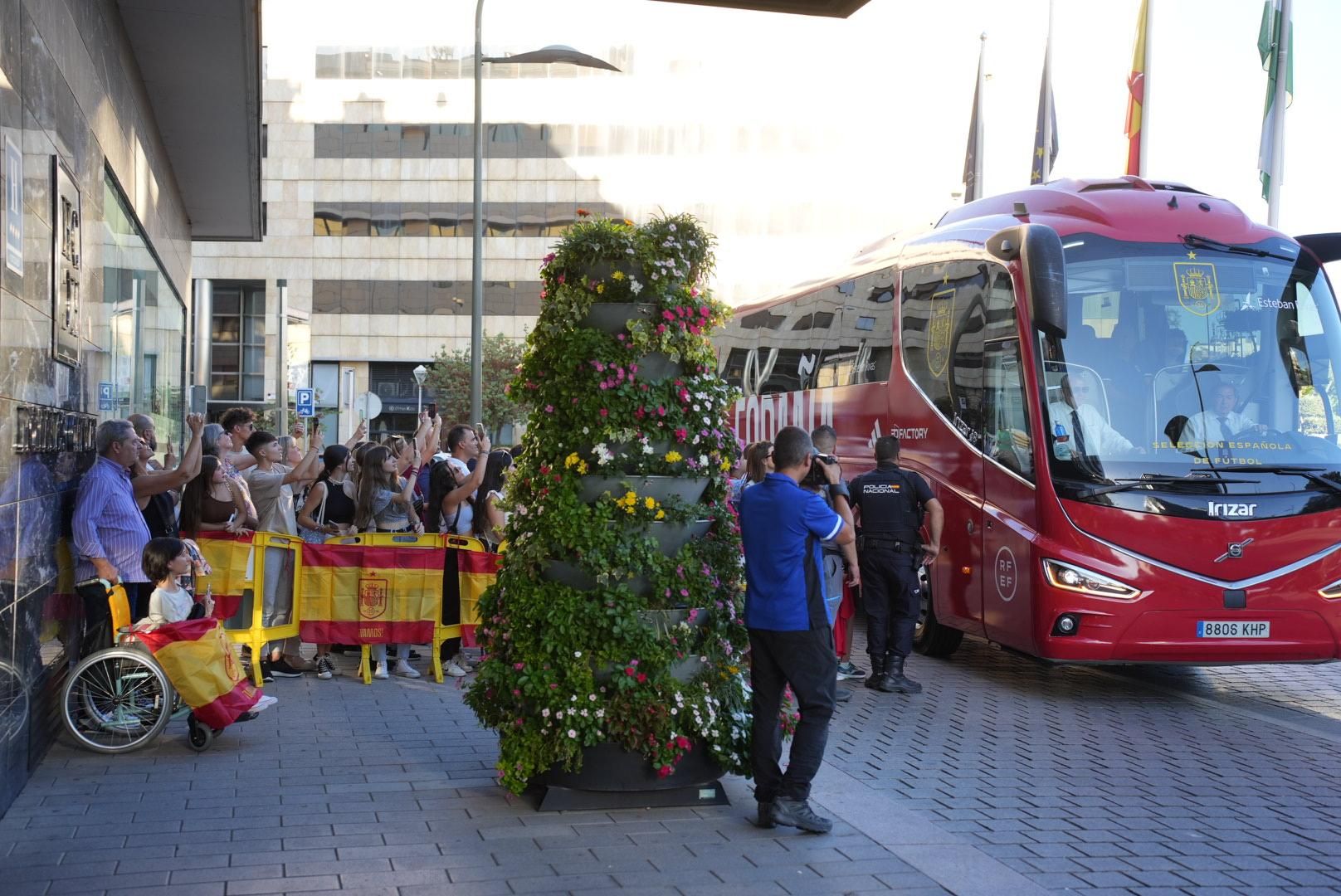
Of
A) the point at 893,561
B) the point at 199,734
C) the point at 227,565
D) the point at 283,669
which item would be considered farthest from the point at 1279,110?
the point at 199,734

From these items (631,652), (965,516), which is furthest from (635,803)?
(965,516)

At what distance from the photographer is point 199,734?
769 cm

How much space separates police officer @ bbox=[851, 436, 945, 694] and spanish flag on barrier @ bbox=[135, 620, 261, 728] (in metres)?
4.86

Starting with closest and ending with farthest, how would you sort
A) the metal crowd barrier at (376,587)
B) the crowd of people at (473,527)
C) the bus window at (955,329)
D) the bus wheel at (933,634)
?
the crowd of people at (473,527), the metal crowd barrier at (376,587), the bus window at (955,329), the bus wheel at (933,634)

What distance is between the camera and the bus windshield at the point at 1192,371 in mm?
9781

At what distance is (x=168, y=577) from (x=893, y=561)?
17.2ft

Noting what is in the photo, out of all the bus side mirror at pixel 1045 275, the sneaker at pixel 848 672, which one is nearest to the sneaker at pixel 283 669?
the sneaker at pixel 848 672

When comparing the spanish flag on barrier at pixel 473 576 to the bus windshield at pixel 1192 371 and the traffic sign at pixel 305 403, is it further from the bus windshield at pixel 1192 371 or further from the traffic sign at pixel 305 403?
the traffic sign at pixel 305 403

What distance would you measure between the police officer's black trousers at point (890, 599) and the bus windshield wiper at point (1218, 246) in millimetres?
3159

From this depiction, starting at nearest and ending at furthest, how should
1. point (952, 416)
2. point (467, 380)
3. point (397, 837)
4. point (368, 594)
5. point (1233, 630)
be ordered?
point (397, 837) < point (1233, 630) < point (368, 594) < point (952, 416) < point (467, 380)

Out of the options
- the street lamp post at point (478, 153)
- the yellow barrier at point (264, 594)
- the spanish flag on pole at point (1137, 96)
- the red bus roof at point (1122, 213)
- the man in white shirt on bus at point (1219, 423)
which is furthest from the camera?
the street lamp post at point (478, 153)

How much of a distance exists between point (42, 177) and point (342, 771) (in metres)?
3.54

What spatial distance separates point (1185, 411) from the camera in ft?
32.3

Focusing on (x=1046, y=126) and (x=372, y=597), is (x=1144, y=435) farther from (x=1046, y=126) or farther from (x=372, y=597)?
(x=1046, y=126)
